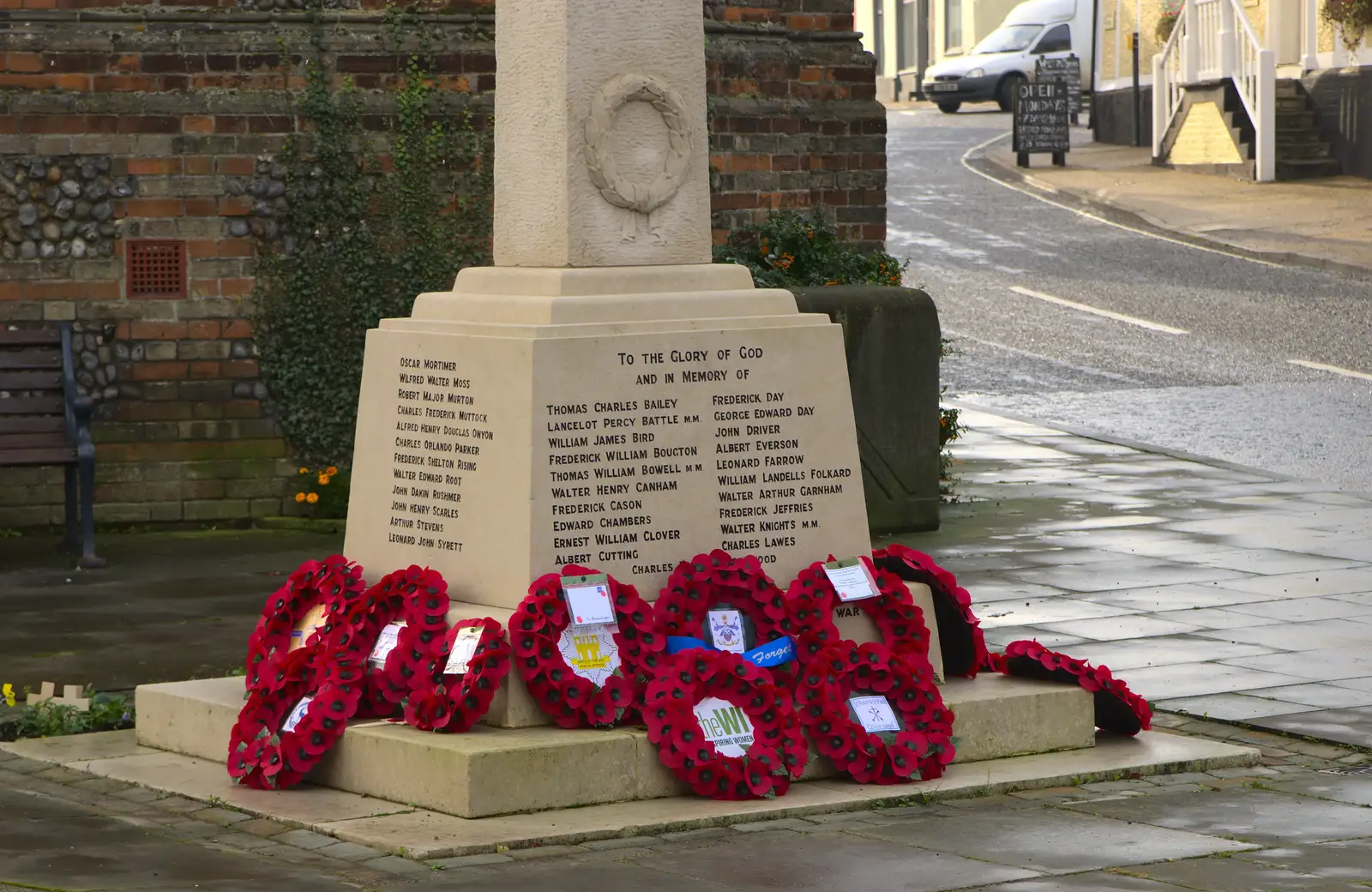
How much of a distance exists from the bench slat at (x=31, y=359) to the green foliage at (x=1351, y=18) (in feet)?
75.4

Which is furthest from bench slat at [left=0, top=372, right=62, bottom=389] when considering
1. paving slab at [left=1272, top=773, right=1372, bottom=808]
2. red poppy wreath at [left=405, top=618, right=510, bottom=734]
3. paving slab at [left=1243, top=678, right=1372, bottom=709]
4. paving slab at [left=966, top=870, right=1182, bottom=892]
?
paving slab at [left=966, top=870, right=1182, bottom=892]

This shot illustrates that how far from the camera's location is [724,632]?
6.31 meters

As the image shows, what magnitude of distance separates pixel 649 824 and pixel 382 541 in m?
1.60

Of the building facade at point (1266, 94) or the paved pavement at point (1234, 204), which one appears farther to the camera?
the building facade at point (1266, 94)

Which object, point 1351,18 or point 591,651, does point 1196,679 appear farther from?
point 1351,18

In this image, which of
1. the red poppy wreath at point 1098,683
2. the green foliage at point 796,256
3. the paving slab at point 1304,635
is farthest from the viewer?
the green foliage at point 796,256

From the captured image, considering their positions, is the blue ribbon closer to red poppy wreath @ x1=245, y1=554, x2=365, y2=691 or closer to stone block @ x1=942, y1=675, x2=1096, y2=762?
stone block @ x1=942, y1=675, x2=1096, y2=762

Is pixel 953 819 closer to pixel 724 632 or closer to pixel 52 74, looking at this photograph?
pixel 724 632

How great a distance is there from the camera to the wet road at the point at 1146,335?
14.6 metres

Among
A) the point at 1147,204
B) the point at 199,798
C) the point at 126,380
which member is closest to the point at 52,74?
the point at 126,380

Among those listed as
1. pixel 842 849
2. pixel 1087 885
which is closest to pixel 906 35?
pixel 842 849

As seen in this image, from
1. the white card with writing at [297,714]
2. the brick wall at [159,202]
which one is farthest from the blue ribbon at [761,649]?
the brick wall at [159,202]

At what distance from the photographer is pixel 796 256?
11.6 m

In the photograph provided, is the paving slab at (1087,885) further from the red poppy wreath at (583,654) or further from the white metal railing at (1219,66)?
the white metal railing at (1219,66)
